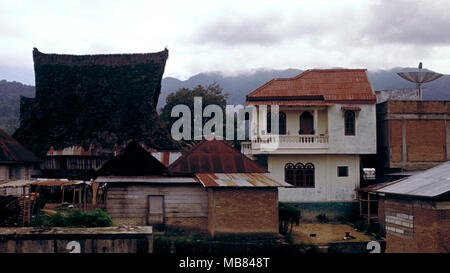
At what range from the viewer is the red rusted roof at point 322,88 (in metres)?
26.5

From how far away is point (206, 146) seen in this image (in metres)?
23.5

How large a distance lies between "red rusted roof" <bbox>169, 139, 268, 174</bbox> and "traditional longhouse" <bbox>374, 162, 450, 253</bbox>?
25.6ft

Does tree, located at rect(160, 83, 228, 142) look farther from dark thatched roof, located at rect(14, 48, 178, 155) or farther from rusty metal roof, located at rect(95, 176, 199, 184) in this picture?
rusty metal roof, located at rect(95, 176, 199, 184)

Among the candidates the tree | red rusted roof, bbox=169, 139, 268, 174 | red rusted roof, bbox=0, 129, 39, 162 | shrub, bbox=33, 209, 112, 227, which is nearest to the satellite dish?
red rusted roof, bbox=169, 139, 268, 174

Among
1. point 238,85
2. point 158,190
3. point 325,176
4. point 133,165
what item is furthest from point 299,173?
point 238,85

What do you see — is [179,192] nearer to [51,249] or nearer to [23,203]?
[23,203]

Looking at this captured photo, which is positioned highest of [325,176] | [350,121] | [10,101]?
[10,101]

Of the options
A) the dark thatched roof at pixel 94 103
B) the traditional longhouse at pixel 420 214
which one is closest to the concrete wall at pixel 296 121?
the dark thatched roof at pixel 94 103

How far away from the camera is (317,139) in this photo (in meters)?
26.1

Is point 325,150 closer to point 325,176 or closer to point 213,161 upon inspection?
point 325,176

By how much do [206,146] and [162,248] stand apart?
7.50 meters

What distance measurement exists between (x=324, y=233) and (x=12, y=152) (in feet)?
57.5

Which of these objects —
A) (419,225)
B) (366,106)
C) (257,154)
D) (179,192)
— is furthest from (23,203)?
(366,106)

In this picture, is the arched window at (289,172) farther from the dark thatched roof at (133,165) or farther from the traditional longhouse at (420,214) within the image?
the traditional longhouse at (420,214)
